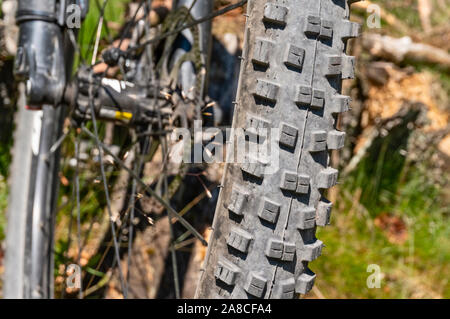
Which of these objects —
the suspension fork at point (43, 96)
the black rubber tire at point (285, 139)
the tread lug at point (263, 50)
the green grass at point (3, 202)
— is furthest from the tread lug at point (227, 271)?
the green grass at point (3, 202)

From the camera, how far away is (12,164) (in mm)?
1718

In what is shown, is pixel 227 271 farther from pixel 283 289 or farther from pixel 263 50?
pixel 263 50

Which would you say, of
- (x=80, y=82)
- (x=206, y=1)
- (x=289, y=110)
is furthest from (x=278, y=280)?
(x=206, y=1)

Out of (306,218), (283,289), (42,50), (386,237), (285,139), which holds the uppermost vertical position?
(42,50)

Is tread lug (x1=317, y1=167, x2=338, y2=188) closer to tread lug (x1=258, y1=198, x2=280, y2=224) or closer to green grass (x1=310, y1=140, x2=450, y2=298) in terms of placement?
tread lug (x1=258, y1=198, x2=280, y2=224)

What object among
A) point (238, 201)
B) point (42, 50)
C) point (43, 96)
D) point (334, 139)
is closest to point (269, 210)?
point (238, 201)

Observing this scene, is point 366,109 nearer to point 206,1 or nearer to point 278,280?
point 206,1

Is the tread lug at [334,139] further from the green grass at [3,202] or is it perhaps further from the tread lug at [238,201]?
the green grass at [3,202]

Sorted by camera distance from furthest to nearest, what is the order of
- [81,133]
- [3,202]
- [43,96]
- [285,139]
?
[3,202] < [81,133] < [43,96] < [285,139]

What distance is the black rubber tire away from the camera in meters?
0.89

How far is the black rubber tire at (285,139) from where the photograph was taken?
2.92 feet

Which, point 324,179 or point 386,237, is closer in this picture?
point 324,179

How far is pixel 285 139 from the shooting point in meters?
0.89
